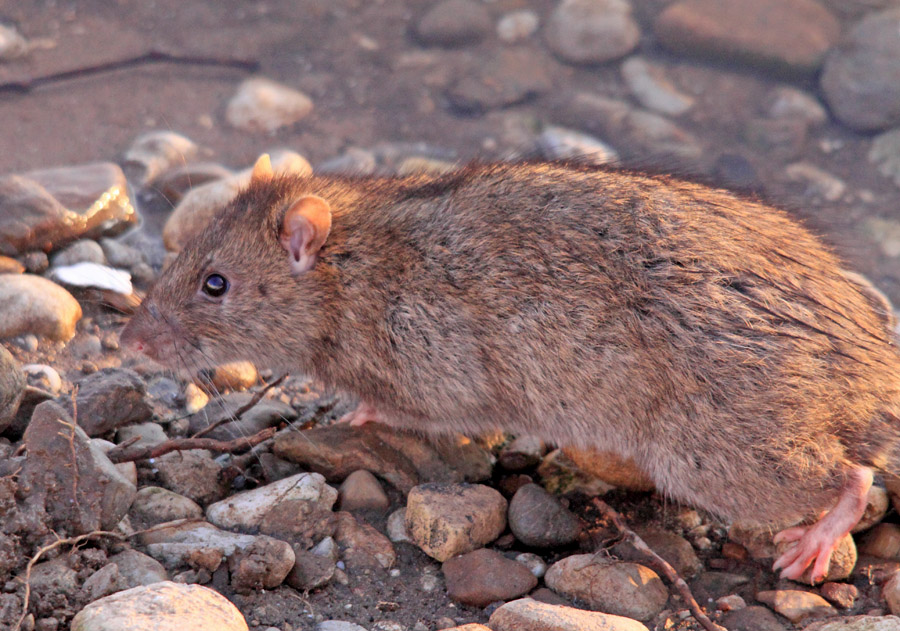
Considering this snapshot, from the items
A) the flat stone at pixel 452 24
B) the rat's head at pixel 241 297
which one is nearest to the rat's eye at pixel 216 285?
the rat's head at pixel 241 297

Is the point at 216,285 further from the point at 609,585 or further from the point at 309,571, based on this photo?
the point at 609,585

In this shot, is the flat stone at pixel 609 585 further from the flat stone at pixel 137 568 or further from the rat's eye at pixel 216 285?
the rat's eye at pixel 216 285

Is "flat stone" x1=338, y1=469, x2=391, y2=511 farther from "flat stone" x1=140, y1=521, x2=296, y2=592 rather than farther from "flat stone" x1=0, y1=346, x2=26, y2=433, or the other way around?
"flat stone" x1=0, y1=346, x2=26, y2=433

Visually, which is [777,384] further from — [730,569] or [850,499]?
[730,569]

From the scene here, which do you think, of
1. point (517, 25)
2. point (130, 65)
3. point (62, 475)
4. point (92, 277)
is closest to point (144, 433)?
point (62, 475)

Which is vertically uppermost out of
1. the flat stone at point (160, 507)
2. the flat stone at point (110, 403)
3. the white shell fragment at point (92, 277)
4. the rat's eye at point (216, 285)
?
the rat's eye at point (216, 285)

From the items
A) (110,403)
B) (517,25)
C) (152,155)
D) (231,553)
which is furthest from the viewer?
(517,25)

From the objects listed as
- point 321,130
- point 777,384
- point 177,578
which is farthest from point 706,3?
point 177,578
